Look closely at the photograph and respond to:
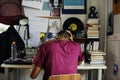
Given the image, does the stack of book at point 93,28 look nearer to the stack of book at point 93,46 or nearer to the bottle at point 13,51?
the stack of book at point 93,46

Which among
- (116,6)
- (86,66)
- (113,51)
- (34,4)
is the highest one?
(34,4)

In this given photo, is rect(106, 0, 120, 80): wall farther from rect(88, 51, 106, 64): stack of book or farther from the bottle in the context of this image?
the bottle

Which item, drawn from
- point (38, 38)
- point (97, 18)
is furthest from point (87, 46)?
point (38, 38)

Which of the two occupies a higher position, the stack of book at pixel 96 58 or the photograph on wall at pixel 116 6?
the photograph on wall at pixel 116 6

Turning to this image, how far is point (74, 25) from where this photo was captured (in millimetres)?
3000

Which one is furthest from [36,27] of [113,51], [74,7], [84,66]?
[113,51]

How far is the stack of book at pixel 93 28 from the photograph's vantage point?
2.87 m

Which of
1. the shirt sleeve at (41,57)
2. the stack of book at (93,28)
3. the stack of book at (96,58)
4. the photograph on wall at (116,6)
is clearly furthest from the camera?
the stack of book at (93,28)

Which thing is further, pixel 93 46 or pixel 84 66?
pixel 93 46

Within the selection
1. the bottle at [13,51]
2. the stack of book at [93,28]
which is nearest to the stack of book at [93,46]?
the stack of book at [93,28]

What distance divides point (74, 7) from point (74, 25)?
28cm

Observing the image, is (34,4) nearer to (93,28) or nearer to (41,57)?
(93,28)

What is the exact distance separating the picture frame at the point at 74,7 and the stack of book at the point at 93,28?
0.77 ft

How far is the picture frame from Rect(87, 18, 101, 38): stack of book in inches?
9.2
